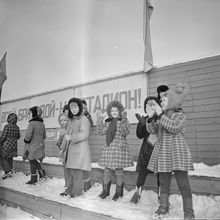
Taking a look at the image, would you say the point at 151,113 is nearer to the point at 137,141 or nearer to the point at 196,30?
the point at 196,30

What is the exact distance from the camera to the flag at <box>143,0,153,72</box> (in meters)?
3.27

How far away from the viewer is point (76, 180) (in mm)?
2420

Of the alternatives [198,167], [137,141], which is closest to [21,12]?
[137,141]

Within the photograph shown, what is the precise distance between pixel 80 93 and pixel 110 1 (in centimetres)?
213

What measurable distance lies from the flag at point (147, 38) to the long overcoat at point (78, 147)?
144 centimetres

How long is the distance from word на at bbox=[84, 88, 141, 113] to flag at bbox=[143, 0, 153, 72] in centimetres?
42

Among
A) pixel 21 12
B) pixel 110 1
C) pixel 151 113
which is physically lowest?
pixel 151 113

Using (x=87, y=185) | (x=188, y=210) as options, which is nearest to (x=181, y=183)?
(x=188, y=210)

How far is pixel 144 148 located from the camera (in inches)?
88.0

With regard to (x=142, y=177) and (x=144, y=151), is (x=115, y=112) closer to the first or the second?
(x=144, y=151)

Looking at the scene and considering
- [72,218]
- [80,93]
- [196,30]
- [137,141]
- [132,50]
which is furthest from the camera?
[80,93]

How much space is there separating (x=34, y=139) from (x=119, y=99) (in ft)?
5.10

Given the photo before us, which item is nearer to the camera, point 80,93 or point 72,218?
point 72,218

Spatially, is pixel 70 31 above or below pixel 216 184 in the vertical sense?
above
